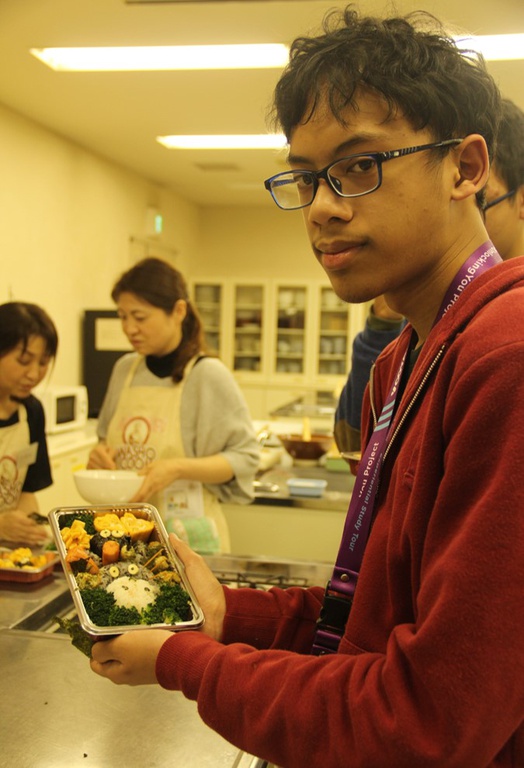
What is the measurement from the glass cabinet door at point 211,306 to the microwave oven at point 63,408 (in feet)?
12.6

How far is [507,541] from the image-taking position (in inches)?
23.6

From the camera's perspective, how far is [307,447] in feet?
12.2

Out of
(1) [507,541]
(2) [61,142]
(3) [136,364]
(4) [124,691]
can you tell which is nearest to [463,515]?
(1) [507,541]

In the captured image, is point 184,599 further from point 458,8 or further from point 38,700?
point 458,8

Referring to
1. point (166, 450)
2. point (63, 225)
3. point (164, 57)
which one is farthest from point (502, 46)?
point (63, 225)

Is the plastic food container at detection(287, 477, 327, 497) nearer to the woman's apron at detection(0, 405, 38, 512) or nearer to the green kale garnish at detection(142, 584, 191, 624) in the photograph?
the woman's apron at detection(0, 405, 38, 512)

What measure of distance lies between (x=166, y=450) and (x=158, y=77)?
7.67ft

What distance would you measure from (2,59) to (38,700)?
338 centimetres

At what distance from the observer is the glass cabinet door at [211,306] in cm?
832

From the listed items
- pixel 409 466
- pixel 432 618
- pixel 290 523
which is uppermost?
pixel 409 466

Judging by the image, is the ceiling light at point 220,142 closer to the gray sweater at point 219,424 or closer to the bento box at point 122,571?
the gray sweater at point 219,424

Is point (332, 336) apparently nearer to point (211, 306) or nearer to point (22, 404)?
point (211, 306)

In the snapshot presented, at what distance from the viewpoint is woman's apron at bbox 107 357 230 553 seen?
2.33m

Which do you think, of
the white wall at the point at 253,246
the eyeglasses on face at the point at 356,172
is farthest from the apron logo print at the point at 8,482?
the white wall at the point at 253,246
